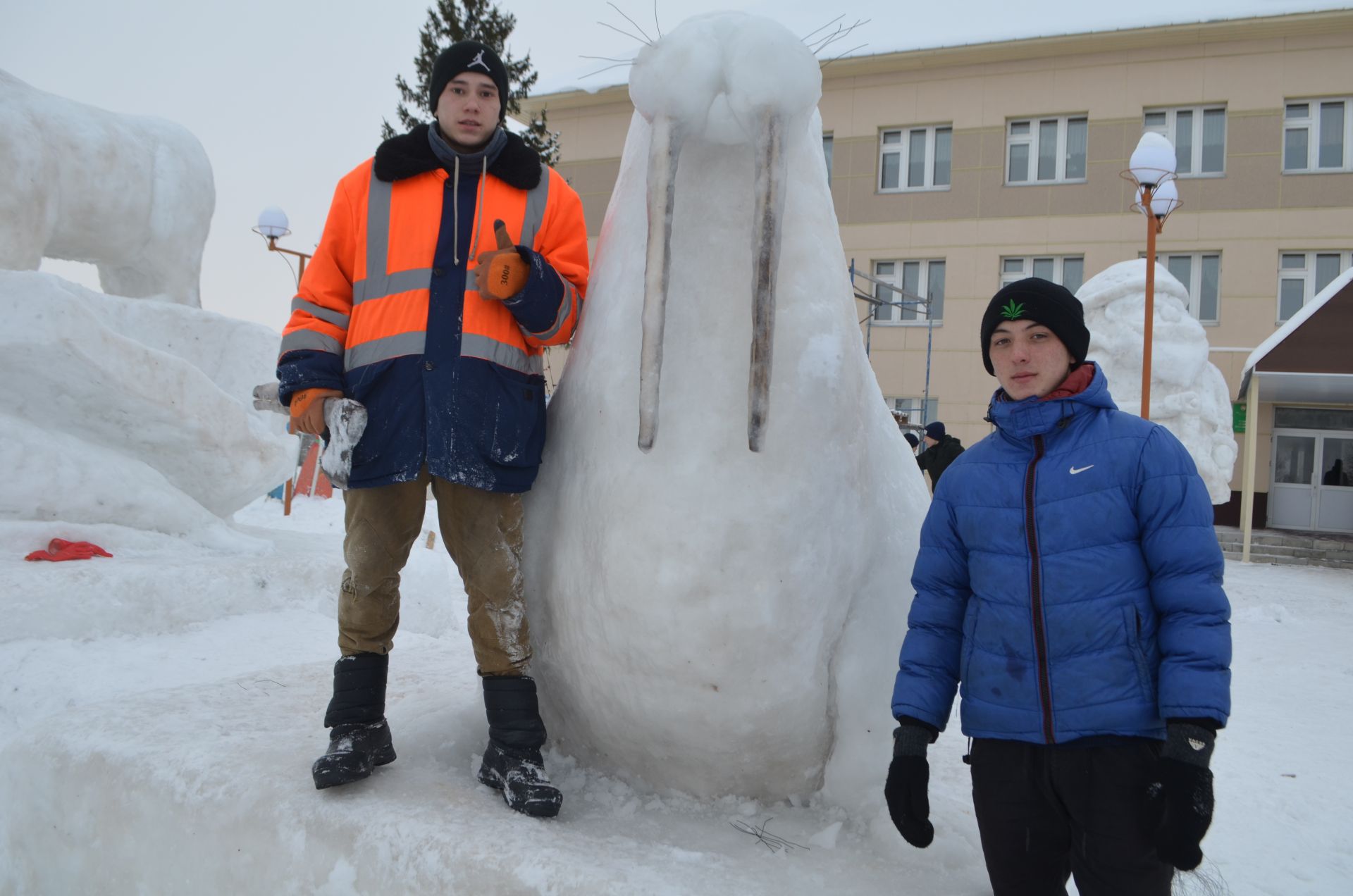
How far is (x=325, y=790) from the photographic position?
7.38 feet

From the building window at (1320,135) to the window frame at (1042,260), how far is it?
3422 millimetres

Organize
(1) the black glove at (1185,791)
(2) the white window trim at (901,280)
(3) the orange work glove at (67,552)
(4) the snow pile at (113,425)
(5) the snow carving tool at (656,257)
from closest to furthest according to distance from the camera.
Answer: (1) the black glove at (1185,791) < (5) the snow carving tool at (656,257) < (3) the orange work glove at (67,552) < (4) the snow pile at (113,425) < (2) the white window trim at (901,280)

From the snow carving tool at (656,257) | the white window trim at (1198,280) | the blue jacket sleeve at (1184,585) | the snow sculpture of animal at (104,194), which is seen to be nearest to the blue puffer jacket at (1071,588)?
the blue jacket sleeve at (1184,585)

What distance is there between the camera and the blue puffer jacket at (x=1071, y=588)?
1.60m

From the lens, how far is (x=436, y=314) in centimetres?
230

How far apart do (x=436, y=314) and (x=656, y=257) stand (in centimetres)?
58

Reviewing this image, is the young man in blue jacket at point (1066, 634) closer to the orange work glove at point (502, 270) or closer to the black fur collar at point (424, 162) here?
the orange work glove at point (502, 270)

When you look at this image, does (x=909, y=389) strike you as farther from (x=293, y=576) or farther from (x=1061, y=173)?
(x=293, y=576)

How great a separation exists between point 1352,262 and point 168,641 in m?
17.2

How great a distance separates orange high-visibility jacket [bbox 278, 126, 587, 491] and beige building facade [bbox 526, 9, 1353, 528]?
40.9 ft

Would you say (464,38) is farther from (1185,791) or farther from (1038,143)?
(1185,791)

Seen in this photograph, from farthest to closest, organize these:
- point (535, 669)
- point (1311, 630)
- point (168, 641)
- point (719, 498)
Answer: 1. point (1311, 630)
2. point (168, 641)
3. point (535, 669)
4. point (719, 498)

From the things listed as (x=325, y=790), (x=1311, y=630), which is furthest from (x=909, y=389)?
(x=325, y=790)

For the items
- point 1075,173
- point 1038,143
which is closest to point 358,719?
point 1075,173
